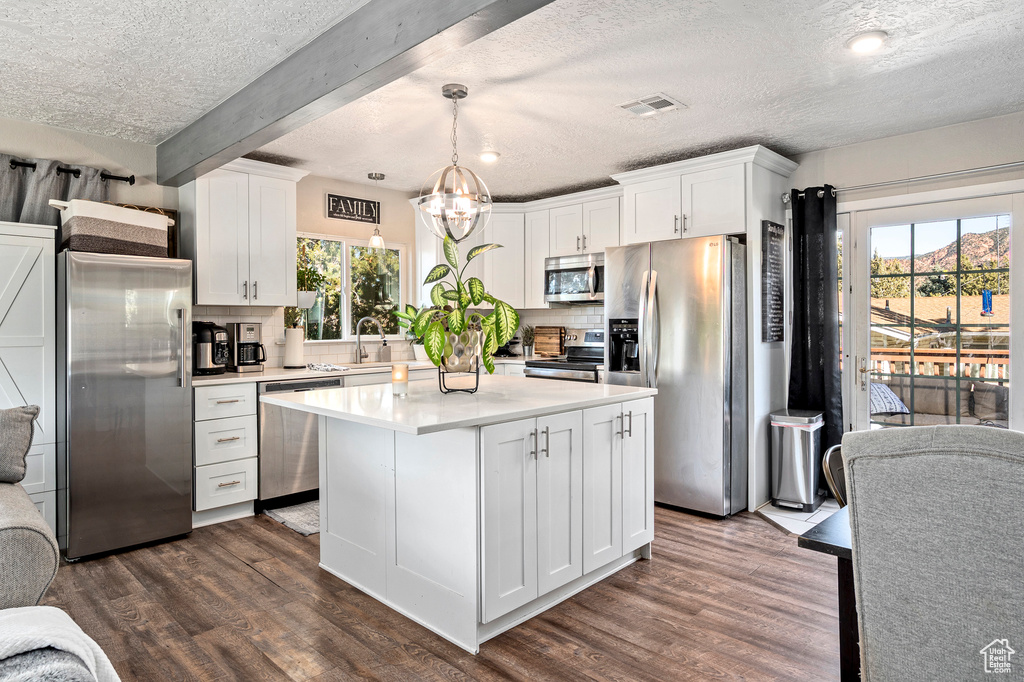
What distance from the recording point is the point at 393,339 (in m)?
5.46

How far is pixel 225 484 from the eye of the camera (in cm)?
384

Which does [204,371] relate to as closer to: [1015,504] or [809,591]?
[809,591]

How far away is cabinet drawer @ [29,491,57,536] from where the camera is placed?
329cm

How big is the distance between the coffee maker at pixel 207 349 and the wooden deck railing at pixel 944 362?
14.5 ft

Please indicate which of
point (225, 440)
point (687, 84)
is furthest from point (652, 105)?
point (225, 440)

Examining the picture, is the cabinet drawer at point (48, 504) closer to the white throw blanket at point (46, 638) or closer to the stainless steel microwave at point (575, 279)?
the white throw blanket at point (46, 638)

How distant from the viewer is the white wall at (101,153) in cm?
360

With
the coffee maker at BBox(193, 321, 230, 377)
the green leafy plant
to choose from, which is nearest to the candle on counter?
the green leafy plant

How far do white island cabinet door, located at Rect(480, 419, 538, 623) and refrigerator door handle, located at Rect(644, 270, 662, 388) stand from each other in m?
1.84

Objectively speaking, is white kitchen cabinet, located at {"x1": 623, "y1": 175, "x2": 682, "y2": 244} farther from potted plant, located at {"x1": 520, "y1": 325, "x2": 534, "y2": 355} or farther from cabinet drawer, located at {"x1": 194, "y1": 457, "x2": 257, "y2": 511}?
cabinet drawer, located at {"x1": 194, "y1": 457, "x2": 257, "y2": 511}

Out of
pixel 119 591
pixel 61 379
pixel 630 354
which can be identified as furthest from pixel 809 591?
pixel 61 379

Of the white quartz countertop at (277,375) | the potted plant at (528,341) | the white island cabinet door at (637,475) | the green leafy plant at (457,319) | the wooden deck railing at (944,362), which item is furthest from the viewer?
the potted plant at (528,341)

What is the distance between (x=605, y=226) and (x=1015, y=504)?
4.39 m

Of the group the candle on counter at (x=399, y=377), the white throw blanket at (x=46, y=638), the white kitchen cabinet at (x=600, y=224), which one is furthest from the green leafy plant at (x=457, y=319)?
the white kitchen cabinet at (x=600, y=224)
